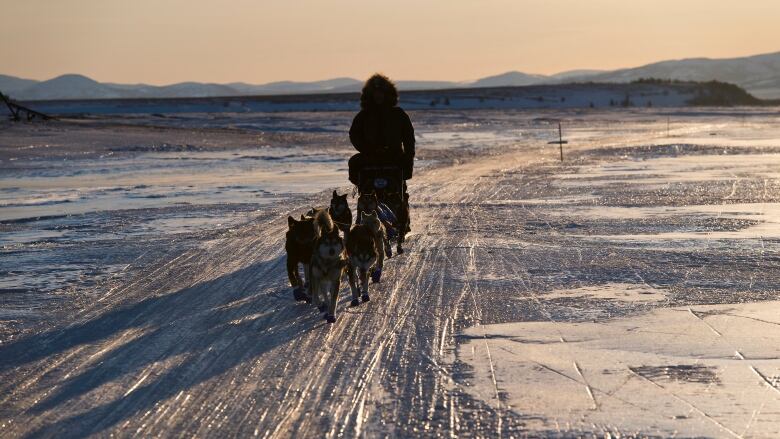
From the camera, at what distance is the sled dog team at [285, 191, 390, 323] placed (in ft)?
28.7

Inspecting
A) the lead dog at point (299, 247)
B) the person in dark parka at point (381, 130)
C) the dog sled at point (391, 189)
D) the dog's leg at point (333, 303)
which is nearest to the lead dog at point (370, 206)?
the dog sled at point (391, 189)

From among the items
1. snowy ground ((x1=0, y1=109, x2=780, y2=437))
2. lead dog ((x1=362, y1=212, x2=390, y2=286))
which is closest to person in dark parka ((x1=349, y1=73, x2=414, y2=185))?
snowy ground ((x1=0, y1=109, x2=780, y2=437))

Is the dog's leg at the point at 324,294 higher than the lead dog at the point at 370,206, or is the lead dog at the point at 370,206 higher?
the lead dog at the point at 370,206

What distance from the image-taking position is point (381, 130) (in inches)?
502

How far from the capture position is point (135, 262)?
12.0 m

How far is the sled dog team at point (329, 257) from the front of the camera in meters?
8.73

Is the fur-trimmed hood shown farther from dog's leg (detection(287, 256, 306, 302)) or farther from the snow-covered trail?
dog's leg (detection(287, 256, 306, 302))

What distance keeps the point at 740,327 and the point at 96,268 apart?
651 cm

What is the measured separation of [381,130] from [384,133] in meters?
0.05

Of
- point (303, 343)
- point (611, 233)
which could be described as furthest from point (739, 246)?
point (303, 343)

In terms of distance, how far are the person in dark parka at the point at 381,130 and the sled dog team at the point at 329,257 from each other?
2.40m

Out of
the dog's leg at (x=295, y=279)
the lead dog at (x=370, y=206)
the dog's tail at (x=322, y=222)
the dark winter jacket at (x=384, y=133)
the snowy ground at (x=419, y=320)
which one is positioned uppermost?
the dark winter jacket at (x=384, y=133)

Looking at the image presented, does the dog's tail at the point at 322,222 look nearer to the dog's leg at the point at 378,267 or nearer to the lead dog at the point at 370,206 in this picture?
the dog's leg at the point at 378,267

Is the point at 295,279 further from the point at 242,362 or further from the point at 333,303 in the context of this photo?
the point at 242,362
